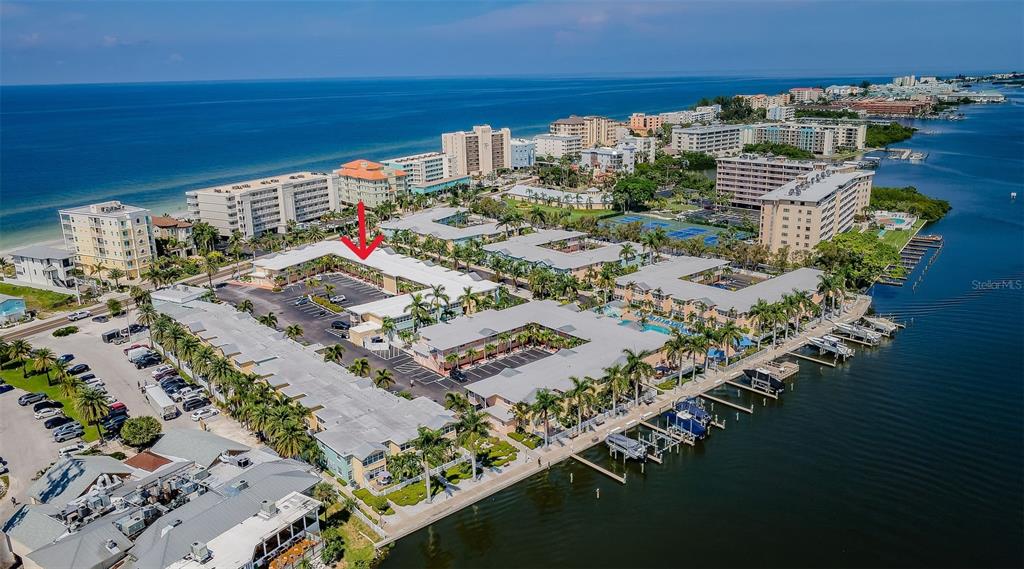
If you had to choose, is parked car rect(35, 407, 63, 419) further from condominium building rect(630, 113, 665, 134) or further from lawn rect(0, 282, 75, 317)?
condominium building rect(630, 113, 665, 134)

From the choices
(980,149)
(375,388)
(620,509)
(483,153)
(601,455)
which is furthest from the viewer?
(980,149)

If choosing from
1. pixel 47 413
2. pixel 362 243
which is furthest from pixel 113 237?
pixel 47 413

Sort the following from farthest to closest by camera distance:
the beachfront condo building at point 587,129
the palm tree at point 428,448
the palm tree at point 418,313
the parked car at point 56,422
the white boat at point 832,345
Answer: the beachfront condo building at point 587,129 → the palm tree at point 418,313 → the white boat at point 832,345 → the parked car at point 56,422 → the palm tree at point 428,448

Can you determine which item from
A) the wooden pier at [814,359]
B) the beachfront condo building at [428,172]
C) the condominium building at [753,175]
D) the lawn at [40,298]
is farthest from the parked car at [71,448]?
the condominium building at [753,175]

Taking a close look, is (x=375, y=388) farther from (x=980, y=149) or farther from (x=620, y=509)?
(x=980, y=149)

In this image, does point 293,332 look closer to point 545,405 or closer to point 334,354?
point 334,354

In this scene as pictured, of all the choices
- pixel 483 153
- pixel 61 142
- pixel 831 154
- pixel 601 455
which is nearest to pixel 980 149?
pixel 831 154

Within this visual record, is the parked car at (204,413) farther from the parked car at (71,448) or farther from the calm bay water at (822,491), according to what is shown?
the calm bay water at (822,491)
